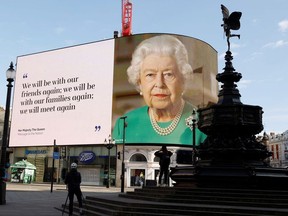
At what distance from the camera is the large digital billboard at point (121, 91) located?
51219 mm

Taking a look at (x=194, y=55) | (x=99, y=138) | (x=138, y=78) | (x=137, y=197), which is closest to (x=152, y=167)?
(x=99, y=138)

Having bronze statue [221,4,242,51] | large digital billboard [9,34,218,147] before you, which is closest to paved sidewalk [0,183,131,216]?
bronze statue [221,4,242,51]

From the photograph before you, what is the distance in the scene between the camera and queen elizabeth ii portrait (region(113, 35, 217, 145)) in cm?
5094

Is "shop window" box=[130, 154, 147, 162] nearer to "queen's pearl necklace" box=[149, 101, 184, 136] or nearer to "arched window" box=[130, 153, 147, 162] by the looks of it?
"arched window" box=[130, 153, 147, 162]

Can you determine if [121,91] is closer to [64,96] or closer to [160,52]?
[160,52]

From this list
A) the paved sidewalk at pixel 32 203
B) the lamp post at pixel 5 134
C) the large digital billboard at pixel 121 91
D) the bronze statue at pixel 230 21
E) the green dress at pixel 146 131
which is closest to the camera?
the paved sidewalk at pixel 32 203

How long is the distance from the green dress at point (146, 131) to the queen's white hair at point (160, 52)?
12.9 feet

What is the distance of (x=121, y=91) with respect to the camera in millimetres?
53094

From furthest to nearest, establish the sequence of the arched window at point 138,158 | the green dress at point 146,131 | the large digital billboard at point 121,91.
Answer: the arched window at point 138,158
the large digital billboard at point 121,91
the green dress at point 146,131

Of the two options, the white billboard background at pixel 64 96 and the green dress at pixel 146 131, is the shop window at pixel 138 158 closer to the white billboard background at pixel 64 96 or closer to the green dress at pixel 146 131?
the green dress at pixel 146 131

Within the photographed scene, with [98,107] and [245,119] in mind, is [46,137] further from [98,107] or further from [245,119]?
[245,119]

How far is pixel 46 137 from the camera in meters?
58.0

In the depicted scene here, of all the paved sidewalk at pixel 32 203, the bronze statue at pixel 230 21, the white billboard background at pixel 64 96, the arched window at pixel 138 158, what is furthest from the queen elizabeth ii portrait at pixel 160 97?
the bronze statue at pixel 230 21

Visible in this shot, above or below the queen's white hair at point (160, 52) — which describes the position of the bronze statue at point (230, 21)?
below
